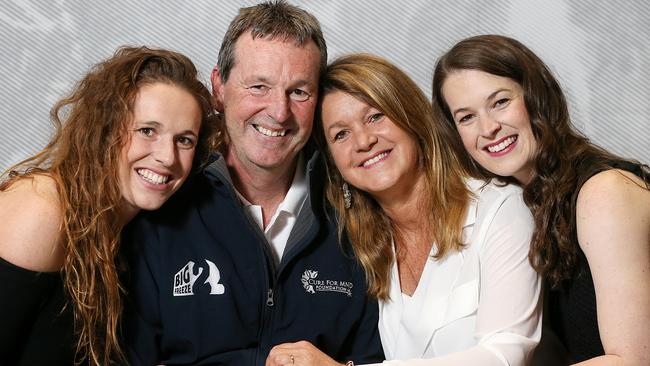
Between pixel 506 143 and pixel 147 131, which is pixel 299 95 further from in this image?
pixel 506 143

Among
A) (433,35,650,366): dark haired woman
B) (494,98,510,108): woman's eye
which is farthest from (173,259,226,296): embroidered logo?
(494,98,510,108): woman's eye

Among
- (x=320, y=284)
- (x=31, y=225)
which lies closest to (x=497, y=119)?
(x=320, y=284)

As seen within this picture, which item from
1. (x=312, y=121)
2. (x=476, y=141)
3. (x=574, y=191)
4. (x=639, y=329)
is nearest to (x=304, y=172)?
(x=312, y=121)

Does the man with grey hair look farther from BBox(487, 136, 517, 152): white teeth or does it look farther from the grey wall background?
the grey wall background

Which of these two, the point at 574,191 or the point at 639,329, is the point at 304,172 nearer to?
the point at 574,191

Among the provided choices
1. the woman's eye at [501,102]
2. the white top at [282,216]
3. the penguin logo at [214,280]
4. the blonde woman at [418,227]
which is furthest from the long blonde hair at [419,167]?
the penguin logo at [214,280]

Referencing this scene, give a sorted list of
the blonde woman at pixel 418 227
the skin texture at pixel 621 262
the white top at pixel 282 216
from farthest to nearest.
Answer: the white top at pixel 282 216 → the blonde woman at pixel 418 227 → the skin texture at pixel 621 262

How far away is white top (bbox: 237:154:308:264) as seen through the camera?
257 cm

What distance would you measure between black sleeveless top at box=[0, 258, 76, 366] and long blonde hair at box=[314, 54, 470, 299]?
825 millimetres

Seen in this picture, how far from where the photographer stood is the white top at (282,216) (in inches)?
101

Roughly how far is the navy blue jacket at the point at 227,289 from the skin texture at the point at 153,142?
167mm

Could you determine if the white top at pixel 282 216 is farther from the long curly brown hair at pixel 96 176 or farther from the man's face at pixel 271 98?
the long curly brown hair at pixel 96 176

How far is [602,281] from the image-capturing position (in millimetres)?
2037

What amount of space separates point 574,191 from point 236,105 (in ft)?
3.20
